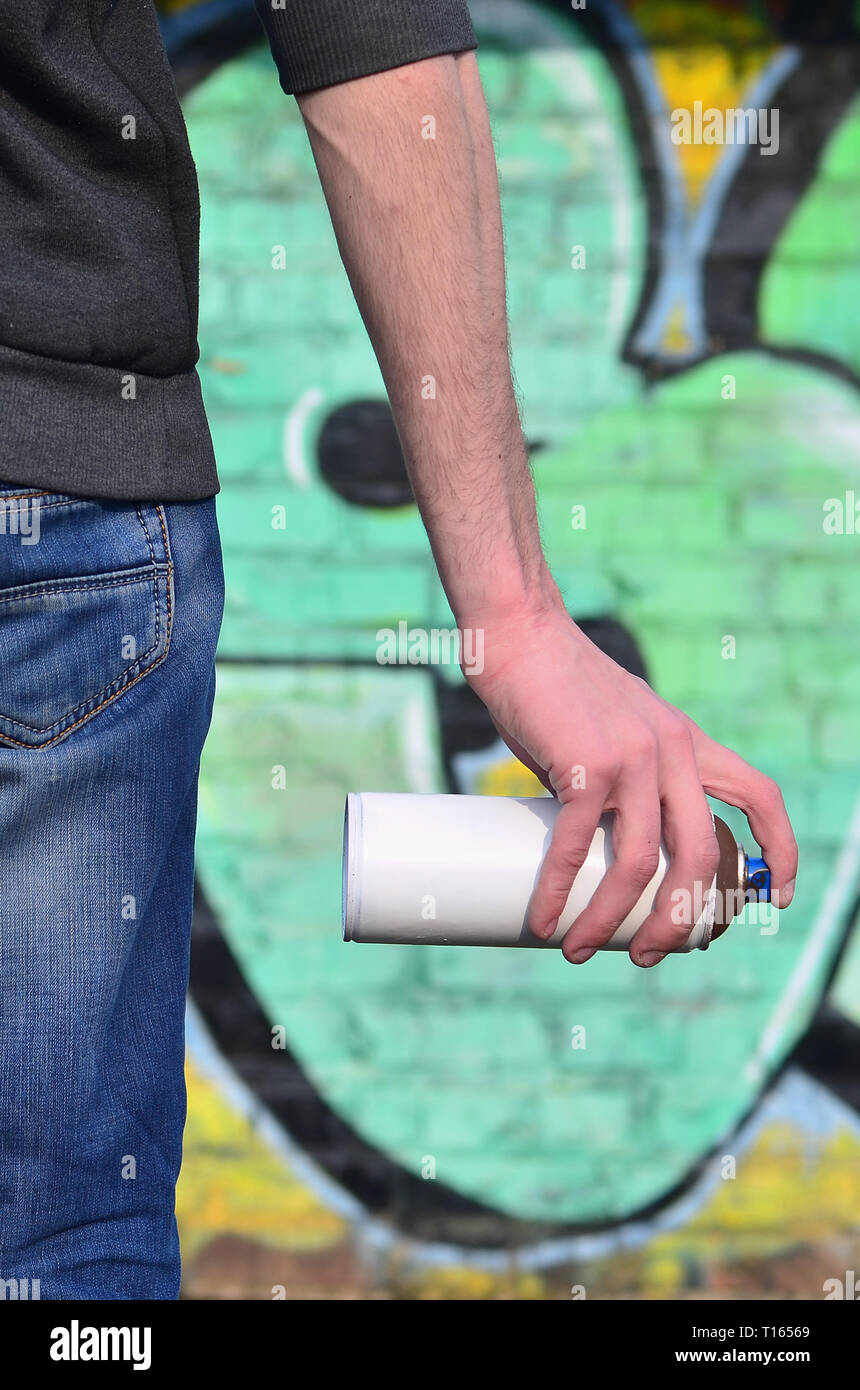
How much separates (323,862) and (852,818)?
1156 mm

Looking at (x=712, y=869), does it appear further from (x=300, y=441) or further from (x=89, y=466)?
(x=300, y=441)

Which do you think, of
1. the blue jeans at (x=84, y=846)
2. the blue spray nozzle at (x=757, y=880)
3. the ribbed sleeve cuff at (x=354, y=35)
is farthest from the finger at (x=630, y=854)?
the ribbed sleeve cuff at (x=354, y=35)

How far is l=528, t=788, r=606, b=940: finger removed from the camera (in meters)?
0.96

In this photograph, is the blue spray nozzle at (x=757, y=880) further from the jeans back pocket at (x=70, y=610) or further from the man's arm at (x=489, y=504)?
the jeans back pocket at (x=70, y=610)

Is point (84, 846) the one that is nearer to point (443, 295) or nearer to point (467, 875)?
point (467, 875)

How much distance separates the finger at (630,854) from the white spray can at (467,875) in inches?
1.9

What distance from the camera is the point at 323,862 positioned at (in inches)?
111

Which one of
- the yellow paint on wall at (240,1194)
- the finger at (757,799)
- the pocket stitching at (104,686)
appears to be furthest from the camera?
the yellow paint on wall at (240,1194)

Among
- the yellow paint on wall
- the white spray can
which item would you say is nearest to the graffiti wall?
the yellow paint on wall

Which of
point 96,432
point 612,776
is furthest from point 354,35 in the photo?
point 612,776

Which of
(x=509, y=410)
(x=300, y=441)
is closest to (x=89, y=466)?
(x=509, y=410)

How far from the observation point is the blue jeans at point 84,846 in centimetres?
91

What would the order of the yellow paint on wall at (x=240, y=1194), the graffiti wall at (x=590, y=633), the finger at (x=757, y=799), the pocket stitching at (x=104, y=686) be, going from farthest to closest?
the yellow paint on wall at (x=240, y=1194), the graffiti wall at (x=590, y=633), the finger at (x=757, y=799), the pocket stitching at (x=104, y=686)

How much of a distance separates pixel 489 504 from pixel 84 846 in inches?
16.1
